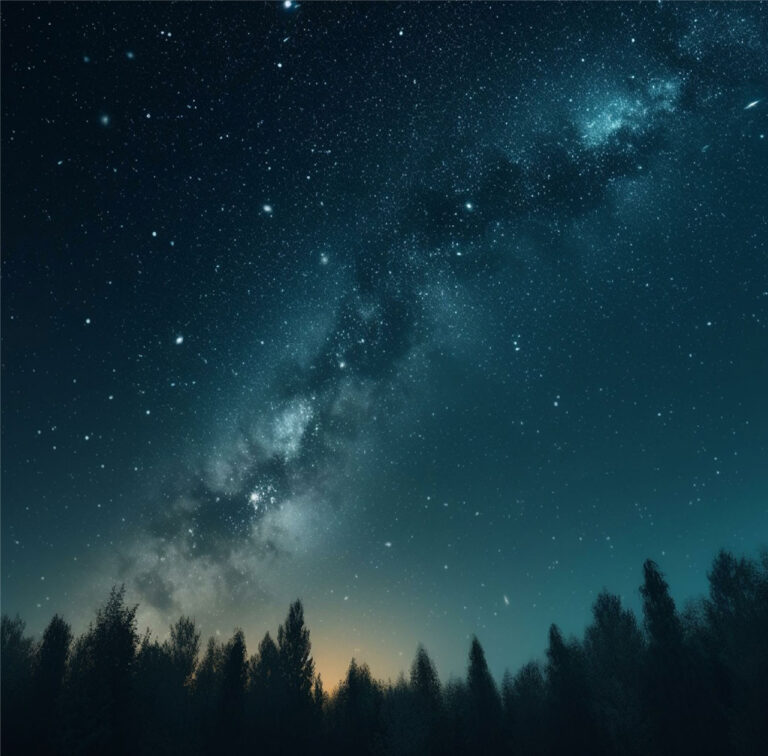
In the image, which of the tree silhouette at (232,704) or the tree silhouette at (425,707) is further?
the tree silhouette at (425,707)

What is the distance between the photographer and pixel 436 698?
3944 cm

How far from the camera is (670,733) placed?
89.0 feet

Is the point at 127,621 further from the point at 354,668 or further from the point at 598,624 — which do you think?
the point at 598,624

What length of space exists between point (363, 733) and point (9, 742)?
24.7 meters

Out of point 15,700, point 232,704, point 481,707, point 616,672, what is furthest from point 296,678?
point 616,672

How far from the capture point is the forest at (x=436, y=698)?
2353 centimetres

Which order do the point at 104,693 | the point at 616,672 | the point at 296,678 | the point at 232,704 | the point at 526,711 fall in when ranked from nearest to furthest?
the point at 104,693 → the point at 232,704 → the point at 616,672 → the point at 296,678 → the point at 526,711

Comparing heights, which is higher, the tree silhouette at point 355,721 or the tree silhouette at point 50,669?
the tree silhouette at point 50,669

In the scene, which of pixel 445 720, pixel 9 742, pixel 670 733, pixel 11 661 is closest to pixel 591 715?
pixel 670 733

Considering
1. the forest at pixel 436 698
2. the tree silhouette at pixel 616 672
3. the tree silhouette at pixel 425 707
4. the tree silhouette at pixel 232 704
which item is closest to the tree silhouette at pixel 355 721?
the forest at pixel 436 698

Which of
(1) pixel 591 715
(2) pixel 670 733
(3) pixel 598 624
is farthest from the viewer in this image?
(3) pixel 598 624

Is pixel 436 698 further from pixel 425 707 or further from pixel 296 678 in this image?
pixel 296 678

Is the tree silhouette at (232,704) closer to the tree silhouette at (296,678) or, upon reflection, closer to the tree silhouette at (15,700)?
the tree silhouette at (296,678)

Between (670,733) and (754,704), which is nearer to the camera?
(754,704)
